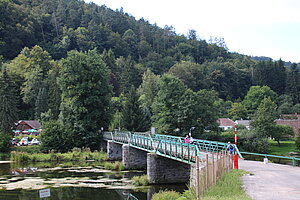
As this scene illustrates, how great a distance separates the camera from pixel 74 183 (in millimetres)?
30938

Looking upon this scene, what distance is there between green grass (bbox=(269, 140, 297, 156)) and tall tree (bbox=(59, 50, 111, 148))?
2864 centimetres

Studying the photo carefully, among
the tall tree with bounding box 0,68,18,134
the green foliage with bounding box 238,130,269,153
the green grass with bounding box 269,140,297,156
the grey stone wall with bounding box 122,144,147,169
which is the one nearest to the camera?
the grey stone wall with bounding box 122,144,147,169

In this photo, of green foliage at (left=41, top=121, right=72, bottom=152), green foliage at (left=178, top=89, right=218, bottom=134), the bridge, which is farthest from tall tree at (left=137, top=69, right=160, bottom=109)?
the bridge

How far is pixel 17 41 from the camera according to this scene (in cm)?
13362

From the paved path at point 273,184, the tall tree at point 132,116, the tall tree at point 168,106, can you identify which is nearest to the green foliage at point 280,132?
the tall tree at point 168,106

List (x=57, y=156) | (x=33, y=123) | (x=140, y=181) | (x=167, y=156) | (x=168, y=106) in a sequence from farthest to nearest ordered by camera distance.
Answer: (x=33, y=123)
(x=168, y=106)
(x=57, y=156)
(x=140, y=181)
(x=167, y=156)

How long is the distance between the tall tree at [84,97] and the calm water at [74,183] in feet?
42.1

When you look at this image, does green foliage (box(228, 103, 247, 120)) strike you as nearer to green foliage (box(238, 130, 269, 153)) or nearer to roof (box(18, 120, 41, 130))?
green foliage (box(238, 130, 269, 153))

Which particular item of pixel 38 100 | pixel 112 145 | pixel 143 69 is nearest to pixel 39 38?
pixel 143 69

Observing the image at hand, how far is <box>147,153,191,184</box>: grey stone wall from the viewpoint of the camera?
30.8 metres

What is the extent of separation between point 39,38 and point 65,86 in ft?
355

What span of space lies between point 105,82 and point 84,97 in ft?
14.3

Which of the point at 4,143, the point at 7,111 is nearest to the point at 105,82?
the point at 4,143

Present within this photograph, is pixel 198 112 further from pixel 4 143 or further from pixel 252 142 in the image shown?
pixel 4 143
